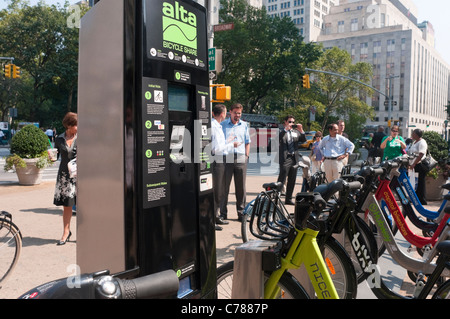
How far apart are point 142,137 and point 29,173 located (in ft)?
34.6

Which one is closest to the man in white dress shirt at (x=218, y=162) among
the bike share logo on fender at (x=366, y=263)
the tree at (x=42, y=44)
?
the bike share logo on fender at (x=366, y=263)

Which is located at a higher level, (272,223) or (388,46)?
(388,46)

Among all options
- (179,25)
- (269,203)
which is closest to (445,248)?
(269,203)

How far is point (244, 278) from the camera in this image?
2492 millimetres

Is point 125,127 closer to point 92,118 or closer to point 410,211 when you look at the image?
point 92,118

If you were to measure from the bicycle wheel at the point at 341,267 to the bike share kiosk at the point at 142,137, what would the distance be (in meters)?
0.99

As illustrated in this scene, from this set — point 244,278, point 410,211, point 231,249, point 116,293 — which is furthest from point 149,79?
point 410,211

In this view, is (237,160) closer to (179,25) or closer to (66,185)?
(66,185)

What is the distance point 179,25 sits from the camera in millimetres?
2791

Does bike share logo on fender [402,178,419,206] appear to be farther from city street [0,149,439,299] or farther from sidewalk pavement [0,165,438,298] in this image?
sidewalk pavement [0,165,438,298]

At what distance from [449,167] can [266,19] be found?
30.2 m

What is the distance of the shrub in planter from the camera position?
1163 centimetres

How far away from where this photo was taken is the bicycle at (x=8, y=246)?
418 cm
